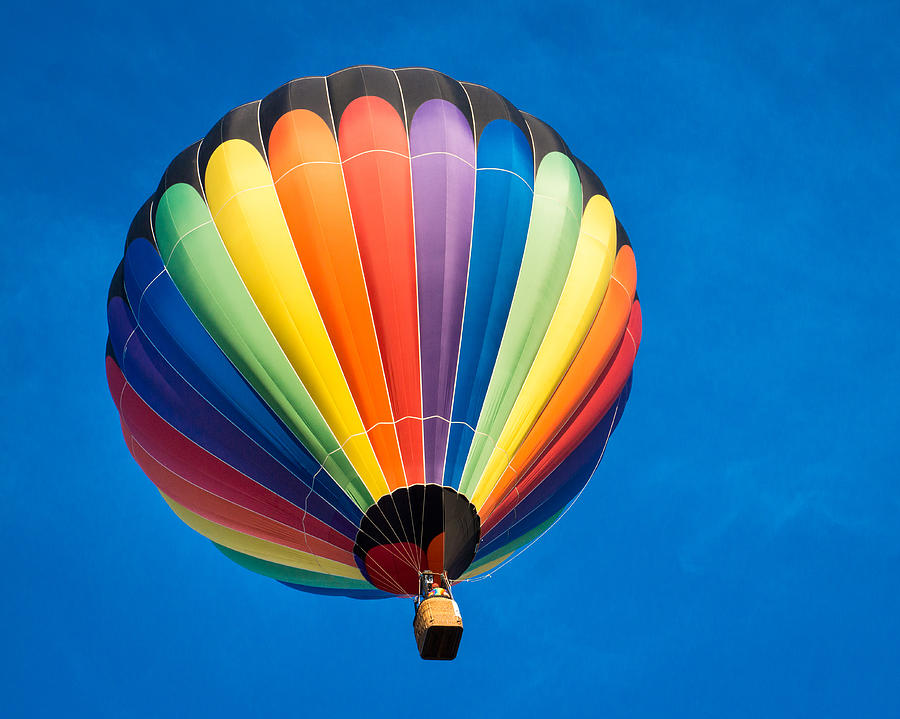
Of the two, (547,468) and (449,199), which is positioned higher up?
(449,199)

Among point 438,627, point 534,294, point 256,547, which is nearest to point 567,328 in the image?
point 534,294

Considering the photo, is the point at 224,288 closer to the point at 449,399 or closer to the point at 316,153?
the point at 316,153

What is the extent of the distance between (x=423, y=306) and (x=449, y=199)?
1243mm

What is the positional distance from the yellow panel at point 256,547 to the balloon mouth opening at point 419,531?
92 centimetres

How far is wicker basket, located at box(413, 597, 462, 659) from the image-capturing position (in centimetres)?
1363

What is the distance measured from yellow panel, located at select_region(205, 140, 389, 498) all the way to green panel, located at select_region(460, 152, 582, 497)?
123 cm

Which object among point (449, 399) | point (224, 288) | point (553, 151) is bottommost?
point (449, 399)

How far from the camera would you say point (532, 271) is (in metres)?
15.3

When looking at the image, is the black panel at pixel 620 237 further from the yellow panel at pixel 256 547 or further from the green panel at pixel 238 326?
the yellow panel at pixel 256 547

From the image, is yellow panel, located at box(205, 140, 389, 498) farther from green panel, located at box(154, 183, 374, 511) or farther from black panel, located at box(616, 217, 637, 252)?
black panel, located at box(616, 217, 637, 252)

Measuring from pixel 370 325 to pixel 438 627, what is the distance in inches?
126

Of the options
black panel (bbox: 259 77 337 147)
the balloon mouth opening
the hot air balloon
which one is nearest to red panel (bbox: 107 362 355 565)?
the hot air balloon

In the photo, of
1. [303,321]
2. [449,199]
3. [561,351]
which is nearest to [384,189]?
[449,199]

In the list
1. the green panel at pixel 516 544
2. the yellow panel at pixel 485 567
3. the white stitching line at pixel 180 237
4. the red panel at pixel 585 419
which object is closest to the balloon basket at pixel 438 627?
the red panel at pixel 585 419
